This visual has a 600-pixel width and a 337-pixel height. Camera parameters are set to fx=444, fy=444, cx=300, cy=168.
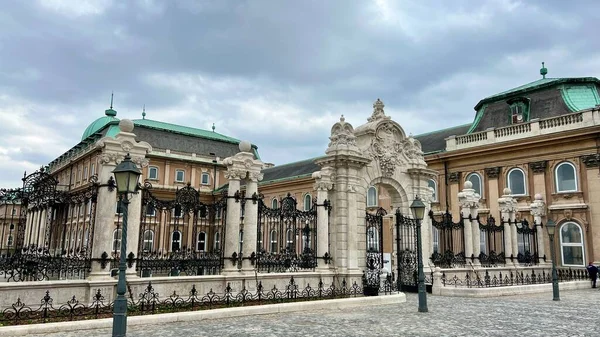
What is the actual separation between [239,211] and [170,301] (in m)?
3.68

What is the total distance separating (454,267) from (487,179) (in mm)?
12814

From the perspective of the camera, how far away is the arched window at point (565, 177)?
2861 centimetres

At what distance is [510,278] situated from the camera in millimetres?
23781

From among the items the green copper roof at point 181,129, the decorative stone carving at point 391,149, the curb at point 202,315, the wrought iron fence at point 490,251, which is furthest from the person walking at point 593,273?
the green copper roof at point 181,129

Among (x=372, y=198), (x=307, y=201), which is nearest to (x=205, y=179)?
(x=307, y=201)

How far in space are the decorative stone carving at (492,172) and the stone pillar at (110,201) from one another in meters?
26.5

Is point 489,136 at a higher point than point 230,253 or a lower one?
higher

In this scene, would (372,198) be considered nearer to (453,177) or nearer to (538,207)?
(453,177)

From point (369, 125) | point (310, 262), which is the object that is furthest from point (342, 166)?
point (310, 262)

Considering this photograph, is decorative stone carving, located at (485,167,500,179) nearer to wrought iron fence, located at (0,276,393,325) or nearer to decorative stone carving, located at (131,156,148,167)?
wrought iron fence, located at (0,276,393,325)

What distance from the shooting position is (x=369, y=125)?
64.5 feet

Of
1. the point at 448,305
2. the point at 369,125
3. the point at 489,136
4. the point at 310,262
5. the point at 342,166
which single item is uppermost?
the point at 489,136

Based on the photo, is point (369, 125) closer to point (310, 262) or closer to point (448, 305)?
point (310, 262)

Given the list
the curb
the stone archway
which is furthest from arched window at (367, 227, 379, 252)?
the curb
